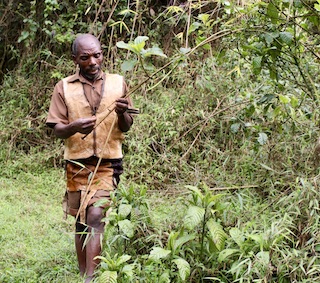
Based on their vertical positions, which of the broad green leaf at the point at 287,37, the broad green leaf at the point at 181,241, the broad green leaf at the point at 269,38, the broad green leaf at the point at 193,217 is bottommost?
the broad green leaf at the point at 181,241

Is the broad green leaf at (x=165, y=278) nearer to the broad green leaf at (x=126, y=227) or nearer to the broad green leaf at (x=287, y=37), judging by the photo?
the broad green leaf at (x=126, y=227)

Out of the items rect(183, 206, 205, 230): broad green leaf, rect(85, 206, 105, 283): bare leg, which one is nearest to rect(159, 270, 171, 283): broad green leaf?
rect(183, 206, 205, 230): broad green leaf

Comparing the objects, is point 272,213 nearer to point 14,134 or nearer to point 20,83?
point 14,134

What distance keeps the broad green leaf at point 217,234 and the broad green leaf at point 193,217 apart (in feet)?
0.25

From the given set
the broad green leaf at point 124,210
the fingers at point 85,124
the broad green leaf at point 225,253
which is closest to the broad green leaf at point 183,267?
the broad green leaf at point 225,253

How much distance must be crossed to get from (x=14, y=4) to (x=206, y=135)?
3533 mm

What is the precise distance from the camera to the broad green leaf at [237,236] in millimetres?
3004

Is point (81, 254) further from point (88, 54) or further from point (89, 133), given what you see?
point (88, 54)

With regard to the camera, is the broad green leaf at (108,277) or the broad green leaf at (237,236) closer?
the broad green leaf at (108,277)

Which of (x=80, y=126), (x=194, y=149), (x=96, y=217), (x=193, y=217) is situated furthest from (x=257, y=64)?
(x=194, y=149)

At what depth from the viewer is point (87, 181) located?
370 centimetres

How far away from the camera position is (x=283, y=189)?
3.75m

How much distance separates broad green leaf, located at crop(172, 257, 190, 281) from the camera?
2.88m

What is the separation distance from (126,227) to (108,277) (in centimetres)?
41
